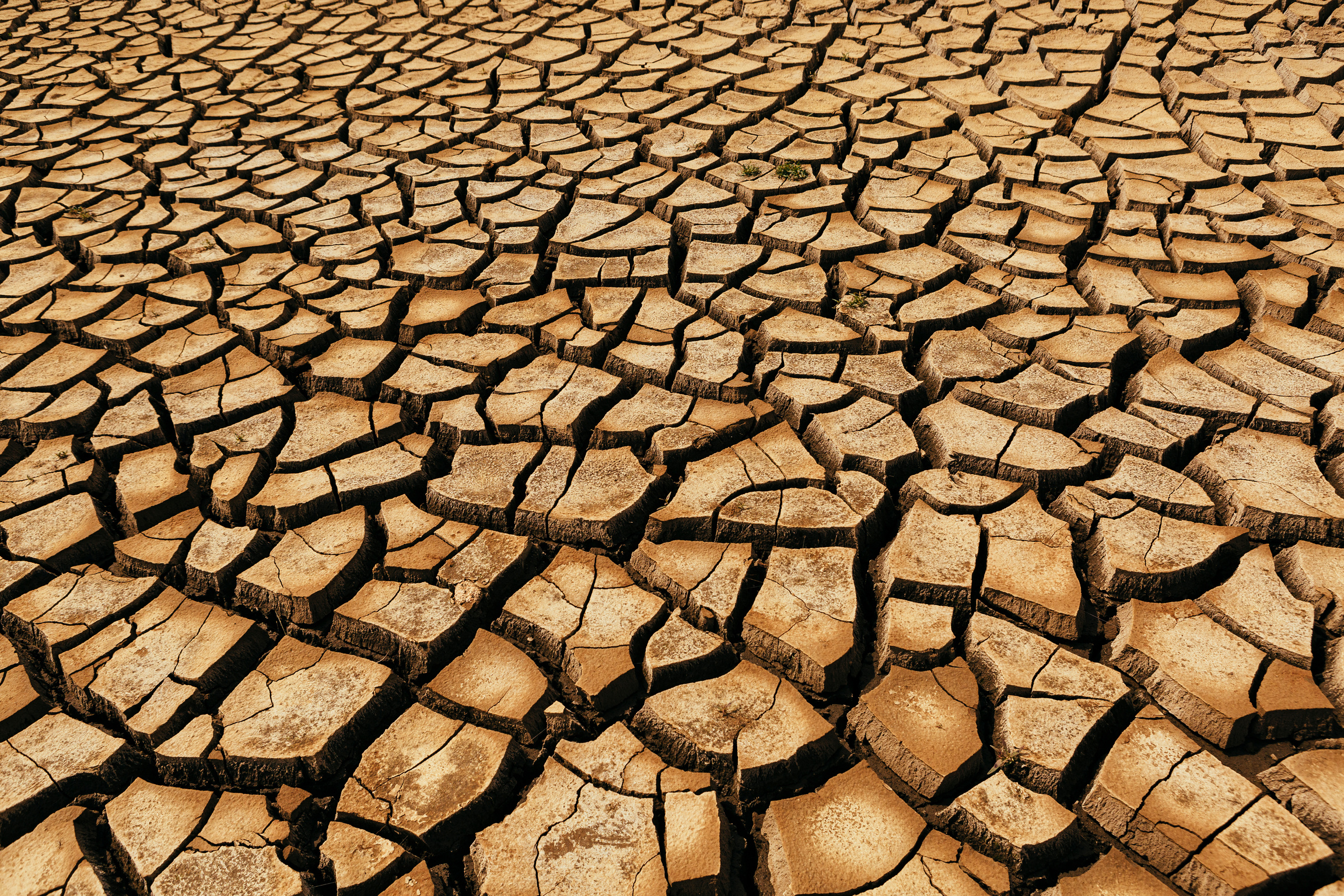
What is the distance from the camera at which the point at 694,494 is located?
2.30 meters

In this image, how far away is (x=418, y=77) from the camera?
4.78 metres

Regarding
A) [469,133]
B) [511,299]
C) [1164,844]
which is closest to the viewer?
[1164,844]

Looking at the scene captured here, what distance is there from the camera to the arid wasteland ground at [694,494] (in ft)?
5.40

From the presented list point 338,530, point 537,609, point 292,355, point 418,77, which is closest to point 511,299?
point 292,355

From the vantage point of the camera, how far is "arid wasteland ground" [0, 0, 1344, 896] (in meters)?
1.64

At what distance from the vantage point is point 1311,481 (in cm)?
222

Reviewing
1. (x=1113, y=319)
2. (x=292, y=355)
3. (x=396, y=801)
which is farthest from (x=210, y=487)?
(x=1113, y=319)

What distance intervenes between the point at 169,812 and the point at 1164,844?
1870 millimetres

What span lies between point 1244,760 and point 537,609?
149 centimetres

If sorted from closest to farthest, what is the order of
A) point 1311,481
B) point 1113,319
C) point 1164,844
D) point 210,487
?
point 1164,844 → point 1311,481 → point 210,487 → point 1113,319

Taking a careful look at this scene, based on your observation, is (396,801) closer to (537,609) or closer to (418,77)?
(537,609)

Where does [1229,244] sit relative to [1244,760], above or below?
above

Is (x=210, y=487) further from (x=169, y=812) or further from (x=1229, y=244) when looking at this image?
(x=1229, y=244)

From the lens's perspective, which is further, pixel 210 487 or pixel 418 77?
pixel 418 77
